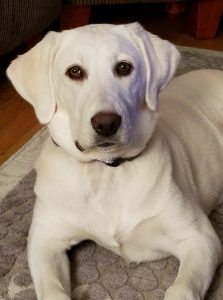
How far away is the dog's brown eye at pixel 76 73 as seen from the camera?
50.7 inches

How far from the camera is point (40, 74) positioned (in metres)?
1.34

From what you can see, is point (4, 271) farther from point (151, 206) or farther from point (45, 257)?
point (151, 206)

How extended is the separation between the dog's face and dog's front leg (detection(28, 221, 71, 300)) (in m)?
0.26

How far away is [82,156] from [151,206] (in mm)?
216

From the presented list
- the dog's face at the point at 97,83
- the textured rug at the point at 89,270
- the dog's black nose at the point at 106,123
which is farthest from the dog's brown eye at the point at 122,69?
the textured rug at the point at 89,270

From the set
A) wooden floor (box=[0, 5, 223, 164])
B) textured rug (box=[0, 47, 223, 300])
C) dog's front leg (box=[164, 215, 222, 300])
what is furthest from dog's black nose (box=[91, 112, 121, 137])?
wooden floor (box=[0, 5, 223, 164])

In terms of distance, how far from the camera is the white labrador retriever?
4.19 ft

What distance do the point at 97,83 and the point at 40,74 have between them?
0.16m

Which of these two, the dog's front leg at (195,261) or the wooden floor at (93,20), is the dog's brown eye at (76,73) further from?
the wooden floor at (93,20)

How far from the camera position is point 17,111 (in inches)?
96.5

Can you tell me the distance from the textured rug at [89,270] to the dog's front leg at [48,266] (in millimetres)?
58

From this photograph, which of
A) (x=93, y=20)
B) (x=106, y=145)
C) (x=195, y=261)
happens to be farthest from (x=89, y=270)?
(x=93, y=20)

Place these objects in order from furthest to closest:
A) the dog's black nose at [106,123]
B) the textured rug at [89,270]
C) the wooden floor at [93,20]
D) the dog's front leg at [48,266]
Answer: the wooden floor at [93,20] < the textured rug at [89,270] < the dog's front leg at [48,266] < the dog's black nose at [106,123]

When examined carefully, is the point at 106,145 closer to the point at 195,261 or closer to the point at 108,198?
the point at 108,198
